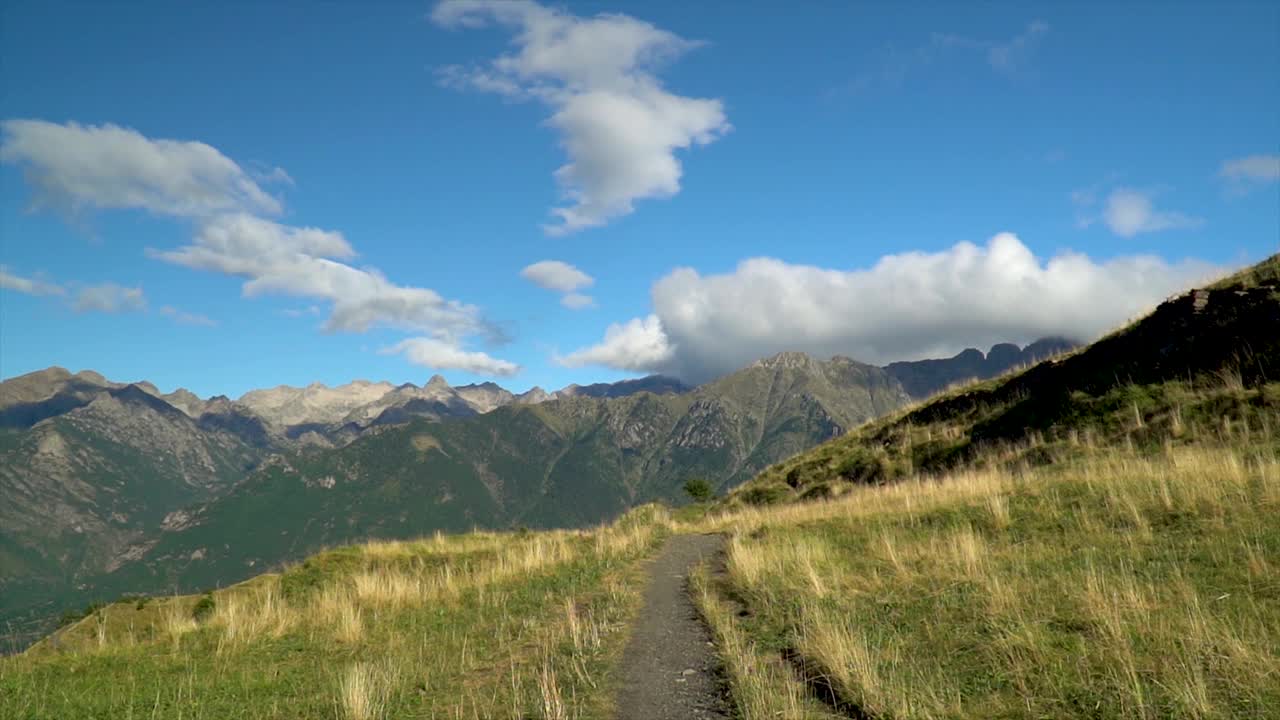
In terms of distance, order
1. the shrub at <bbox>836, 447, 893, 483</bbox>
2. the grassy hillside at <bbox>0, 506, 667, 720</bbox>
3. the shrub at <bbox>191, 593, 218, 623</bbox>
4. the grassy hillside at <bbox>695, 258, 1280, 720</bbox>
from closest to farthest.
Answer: the grassy hillside at <bbox>695, 258, 1280, 720</bbox>
the grassy hillside at <bbox>0, 506, 667, 720</bbox>
the shrub at <bbox>191, 593, 218, 623</bbox>
the shrub at <bbox>836, 447, 893, 483</bbox>

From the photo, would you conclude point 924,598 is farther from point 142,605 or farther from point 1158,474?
point 142,605

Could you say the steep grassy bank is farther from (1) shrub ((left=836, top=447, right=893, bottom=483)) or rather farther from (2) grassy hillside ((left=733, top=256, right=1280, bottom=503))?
(1) shrub ((left=836, top=447, right=893, bottom=483))

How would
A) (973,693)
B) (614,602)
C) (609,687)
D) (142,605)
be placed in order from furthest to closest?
(142,605) < (614,602) < (609,687) < (973,693)

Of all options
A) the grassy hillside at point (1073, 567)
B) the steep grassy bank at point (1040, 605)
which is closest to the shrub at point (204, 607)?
the grassy hillside at point (1073, 567)

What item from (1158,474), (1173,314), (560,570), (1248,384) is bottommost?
(560,570)

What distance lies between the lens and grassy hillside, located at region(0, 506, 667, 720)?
7.97 metres

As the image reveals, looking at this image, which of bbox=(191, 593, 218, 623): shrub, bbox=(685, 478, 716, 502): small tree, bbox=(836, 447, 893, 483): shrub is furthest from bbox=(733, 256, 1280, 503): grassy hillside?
bbox=(685, 478, 716, 502): small tree

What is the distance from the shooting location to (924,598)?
31.4 ft

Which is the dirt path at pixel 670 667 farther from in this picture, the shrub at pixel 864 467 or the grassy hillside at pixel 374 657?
the shrub at pixel 864 467

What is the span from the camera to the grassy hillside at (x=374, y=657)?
797 cm

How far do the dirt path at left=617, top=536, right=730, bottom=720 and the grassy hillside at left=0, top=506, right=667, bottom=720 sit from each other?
0.35 meters

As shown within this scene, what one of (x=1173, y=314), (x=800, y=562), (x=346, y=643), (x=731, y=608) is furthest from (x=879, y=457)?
(x=346, y=643)

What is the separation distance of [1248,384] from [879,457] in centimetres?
1448

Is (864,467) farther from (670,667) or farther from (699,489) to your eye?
(699,489)
